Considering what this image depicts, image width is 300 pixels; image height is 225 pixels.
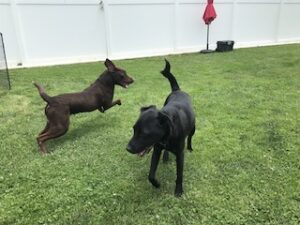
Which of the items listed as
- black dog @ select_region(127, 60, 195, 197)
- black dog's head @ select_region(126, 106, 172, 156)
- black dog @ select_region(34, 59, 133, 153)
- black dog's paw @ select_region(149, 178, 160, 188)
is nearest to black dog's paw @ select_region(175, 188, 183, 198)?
black dog @ select_region(127, 60, 195, 197)

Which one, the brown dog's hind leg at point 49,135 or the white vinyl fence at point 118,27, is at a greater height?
the white vinyl fence at point 118,27

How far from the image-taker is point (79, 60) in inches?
345

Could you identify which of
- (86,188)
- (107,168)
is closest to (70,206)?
(86,188)

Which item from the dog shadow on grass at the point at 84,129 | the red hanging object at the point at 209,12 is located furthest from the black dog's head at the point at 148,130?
the red hanging object at the point at 209,12

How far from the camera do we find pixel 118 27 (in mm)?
8969

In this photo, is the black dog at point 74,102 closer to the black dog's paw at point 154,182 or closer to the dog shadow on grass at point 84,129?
the dog shadow on grass at point 84,129

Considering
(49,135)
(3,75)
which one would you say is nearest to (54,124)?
(49,135)

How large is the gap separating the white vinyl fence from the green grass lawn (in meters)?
3.02

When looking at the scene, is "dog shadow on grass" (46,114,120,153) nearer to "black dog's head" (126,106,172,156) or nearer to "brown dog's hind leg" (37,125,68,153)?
"brown dog's hind leg" (37,125,68,153)

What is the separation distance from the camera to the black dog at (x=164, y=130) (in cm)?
225

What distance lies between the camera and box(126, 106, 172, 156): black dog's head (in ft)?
7.35

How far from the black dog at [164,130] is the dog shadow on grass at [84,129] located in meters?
1.36

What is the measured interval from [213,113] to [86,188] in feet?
7.38

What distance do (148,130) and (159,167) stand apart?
0.95 meters
